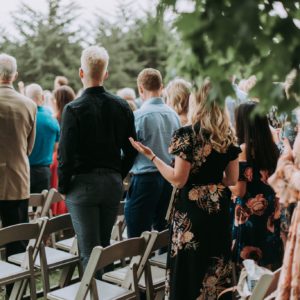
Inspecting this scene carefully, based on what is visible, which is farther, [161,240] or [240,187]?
[240,187]

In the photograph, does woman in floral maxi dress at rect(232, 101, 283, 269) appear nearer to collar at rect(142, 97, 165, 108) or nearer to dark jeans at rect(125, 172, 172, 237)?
dark jeans at rect(125, 172, 172, 237)

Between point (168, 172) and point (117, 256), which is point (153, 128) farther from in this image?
point (117, 256)

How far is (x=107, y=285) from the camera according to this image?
387 centimetres

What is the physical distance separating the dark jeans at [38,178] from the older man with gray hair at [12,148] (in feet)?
4.23

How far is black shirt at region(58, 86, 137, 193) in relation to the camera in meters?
4.25

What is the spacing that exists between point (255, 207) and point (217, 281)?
2.49 ft

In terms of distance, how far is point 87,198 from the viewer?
14.1 feet

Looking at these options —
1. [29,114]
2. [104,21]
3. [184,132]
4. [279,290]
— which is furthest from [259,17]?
[104,21]

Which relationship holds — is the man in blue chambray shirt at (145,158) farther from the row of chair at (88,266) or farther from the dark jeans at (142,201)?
the row of chair at (88,266)

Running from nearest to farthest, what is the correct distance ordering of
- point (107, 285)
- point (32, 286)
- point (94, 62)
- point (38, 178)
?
point (107, 285), point (32, 286), point (94, 62), point (38, 178)

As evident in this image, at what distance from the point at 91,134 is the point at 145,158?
3.20 ft

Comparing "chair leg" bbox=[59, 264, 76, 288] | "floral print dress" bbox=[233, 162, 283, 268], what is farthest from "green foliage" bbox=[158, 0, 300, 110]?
"chair leg" bbox=[59, 264, 76, 288]

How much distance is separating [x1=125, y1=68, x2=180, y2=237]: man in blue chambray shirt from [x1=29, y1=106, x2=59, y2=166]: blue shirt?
163 centimetres

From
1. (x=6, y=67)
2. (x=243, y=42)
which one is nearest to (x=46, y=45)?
(x=6, y=67)
